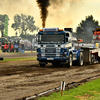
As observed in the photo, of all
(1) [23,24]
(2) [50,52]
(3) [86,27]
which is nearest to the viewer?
(2) [50,52]

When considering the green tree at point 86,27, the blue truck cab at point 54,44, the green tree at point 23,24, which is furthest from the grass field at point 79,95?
the green tree at point 23,24

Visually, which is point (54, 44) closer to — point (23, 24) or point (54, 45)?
point (54, 45)

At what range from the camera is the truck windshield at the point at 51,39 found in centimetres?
2131

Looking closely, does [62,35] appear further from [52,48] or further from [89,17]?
[89,17]

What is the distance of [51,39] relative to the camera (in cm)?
2138

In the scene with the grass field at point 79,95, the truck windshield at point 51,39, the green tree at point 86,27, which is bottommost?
the grass field at point 79,95

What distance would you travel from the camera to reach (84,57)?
26.3 meters

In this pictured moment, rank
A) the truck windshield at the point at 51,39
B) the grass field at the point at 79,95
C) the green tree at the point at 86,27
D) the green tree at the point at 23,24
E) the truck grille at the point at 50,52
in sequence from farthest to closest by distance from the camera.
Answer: the green tree at the point at 23,24 < the green tree at the point at 86,27 < the truck grille at the point at 50,52 < the truck windshield at the point at 51,39 < the grass field at the point at 79,95

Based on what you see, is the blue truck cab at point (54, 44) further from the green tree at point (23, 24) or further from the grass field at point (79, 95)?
the green tree at point (23, 24)

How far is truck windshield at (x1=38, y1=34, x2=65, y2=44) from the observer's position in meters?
21.3

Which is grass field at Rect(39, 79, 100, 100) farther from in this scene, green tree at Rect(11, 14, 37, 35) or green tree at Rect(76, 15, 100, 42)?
green tree at Rect(11, 14, 37, 35)

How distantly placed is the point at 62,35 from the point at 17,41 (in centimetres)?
4378

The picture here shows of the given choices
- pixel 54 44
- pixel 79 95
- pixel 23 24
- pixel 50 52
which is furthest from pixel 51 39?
pixel 23 24

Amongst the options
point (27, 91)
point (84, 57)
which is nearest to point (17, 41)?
point (84, 57)
